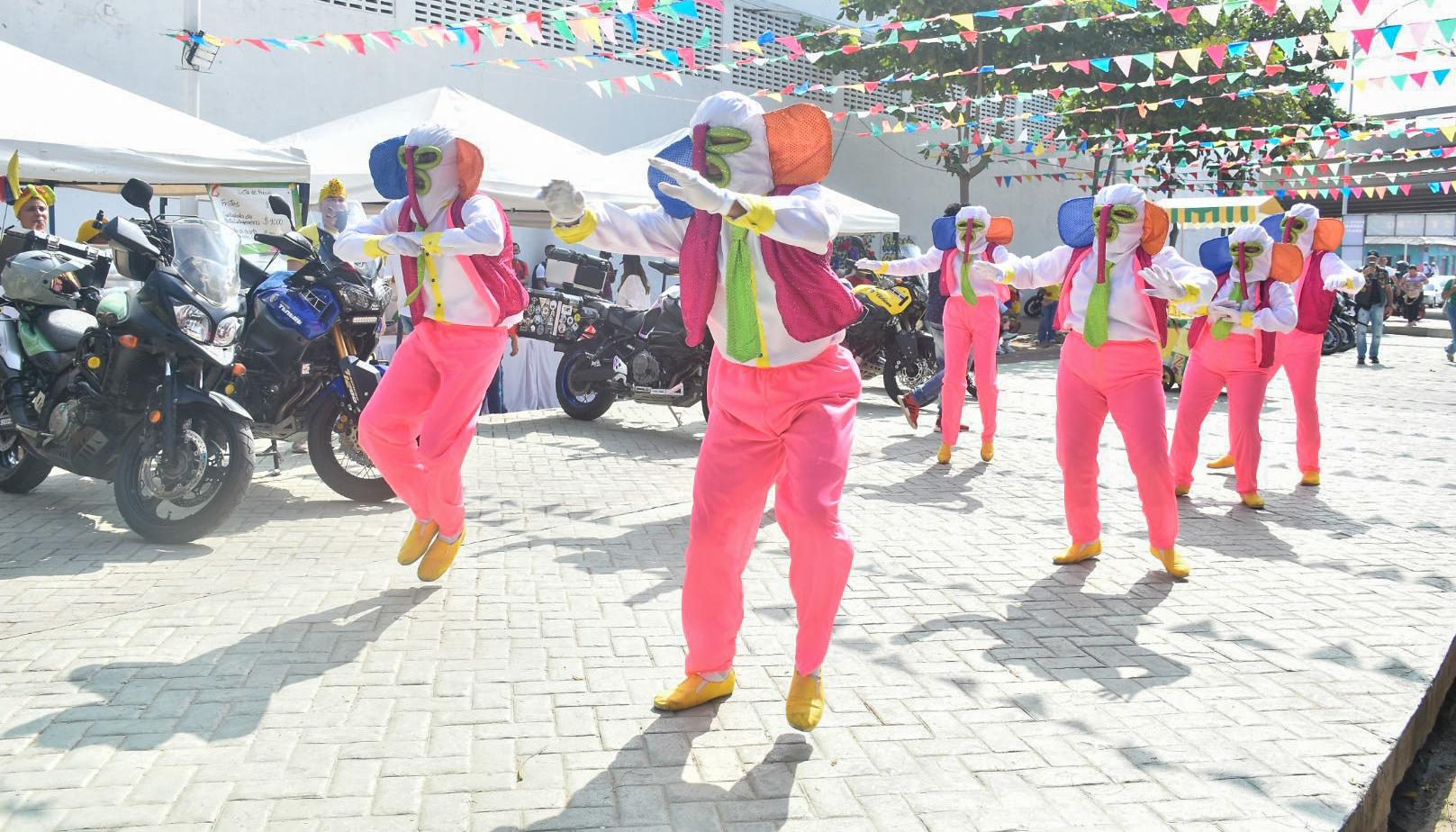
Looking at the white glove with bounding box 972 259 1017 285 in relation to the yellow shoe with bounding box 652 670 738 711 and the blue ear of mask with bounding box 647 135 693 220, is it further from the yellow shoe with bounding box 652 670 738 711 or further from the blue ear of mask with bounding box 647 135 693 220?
the yellow shoe with bounding box 652 670 738 711

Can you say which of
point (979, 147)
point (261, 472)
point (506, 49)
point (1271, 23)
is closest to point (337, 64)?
point (506, 49)

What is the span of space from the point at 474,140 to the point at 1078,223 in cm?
593

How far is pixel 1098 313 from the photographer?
5.38m

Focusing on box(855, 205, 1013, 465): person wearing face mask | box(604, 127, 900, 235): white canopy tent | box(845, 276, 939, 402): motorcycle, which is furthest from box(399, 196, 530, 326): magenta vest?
box(845, 276, 939, 402): motorcycle

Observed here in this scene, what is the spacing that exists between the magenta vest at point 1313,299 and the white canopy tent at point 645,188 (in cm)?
330

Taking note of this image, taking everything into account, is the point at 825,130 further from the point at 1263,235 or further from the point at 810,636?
the point at 1263,235

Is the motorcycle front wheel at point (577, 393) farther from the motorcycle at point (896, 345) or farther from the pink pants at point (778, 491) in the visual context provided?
the pink pants at point (778, 491)

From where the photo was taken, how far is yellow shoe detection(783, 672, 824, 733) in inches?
134

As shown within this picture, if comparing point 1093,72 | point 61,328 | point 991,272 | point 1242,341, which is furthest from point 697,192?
point 1093,72

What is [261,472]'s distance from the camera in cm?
768

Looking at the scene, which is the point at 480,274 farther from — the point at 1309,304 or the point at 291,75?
the point at 291,75

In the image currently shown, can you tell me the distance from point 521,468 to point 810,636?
4973mm

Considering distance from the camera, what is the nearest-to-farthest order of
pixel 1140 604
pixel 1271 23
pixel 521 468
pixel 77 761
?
pixel 77 761 < pixel 1140 604 < pixel 521 468 < pixel 1271 23

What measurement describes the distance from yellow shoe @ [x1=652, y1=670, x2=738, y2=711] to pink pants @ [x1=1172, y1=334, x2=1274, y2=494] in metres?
4.38
